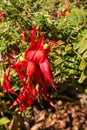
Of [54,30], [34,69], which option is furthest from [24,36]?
[34,69]

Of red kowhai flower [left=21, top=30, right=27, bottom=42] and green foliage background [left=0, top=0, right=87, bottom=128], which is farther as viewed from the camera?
red kowhai flower [left=21, top=30, right=27, bottom=42]

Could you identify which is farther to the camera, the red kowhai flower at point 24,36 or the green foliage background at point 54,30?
the red kowhai flower at point 24,36

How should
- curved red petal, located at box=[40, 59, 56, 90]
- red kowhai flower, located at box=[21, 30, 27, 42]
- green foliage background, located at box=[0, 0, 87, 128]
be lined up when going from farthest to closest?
red kowhai flower, located at box=[21, 30, 27, 42], green foliage background, located at box=[0, 0, 87, 128], curved red petal, located at box=[40, 59, 56, 90]

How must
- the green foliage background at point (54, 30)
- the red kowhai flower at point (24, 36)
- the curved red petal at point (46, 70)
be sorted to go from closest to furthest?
the curved red petal at point (46, 70) < the green foliage background at point (54, 30) < the red kowhai flower at point (24, 36)

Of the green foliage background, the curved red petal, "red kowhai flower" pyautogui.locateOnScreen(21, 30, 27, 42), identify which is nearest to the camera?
the curved red petal

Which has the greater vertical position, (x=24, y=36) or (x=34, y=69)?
(x=34, y=69)

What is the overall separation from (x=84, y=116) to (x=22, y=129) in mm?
753

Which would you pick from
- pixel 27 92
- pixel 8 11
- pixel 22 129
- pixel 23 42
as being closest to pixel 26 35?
pixel 23 42

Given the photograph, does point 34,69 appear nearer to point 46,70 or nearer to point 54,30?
point 46,70

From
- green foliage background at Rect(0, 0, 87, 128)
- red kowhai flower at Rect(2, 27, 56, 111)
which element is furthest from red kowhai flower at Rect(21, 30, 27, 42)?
red kowhai flower at Rect(2, 27, 56, 111)

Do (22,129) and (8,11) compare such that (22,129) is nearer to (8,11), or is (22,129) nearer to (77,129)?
(77,129)

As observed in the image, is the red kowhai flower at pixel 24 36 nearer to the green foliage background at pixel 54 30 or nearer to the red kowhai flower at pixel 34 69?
the green foliage background at pixel 54 30

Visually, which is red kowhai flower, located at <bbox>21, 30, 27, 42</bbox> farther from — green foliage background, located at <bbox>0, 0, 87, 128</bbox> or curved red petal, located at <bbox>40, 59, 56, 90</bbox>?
curved red petal, located at <bbox>40, 59, 56, 90</bbox>

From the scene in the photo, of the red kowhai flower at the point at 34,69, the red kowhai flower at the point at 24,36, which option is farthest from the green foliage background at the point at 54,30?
the red kowhai flower at the point at 34,69
